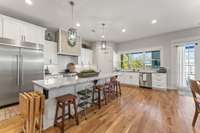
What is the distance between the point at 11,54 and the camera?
3.54m

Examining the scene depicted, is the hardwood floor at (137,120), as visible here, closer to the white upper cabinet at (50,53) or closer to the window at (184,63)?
the window at (184,63)

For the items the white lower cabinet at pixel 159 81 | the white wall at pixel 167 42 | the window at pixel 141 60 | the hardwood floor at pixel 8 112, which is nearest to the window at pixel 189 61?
the white wall at pixel 167 42

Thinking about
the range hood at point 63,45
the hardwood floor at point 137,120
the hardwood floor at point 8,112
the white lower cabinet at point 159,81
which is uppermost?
the range hood at point 63,45

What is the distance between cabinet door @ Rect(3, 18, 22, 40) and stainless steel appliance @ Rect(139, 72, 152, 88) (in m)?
5.94

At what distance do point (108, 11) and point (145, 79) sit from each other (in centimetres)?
446

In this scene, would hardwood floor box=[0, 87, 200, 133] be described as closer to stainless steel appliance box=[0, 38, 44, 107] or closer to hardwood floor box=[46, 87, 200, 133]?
hardwood floor box=[46, 87, 200, 133]

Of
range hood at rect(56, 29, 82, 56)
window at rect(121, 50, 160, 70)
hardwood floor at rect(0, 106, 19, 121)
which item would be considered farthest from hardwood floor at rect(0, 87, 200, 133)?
window at rect(121, 50, 160, 70)

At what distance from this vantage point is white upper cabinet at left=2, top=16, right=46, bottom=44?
3479mm

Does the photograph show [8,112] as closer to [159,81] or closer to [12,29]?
[12,29]

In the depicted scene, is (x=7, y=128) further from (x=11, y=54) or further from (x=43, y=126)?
(x=11, y=54)

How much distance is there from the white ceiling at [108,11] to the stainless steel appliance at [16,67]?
0.97 metres

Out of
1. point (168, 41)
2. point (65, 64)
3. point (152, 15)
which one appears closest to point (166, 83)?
point (168, 41)

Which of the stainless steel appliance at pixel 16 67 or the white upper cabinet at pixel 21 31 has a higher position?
the white upper cabinet at pixel 21 31

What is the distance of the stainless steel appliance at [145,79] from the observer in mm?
6500
